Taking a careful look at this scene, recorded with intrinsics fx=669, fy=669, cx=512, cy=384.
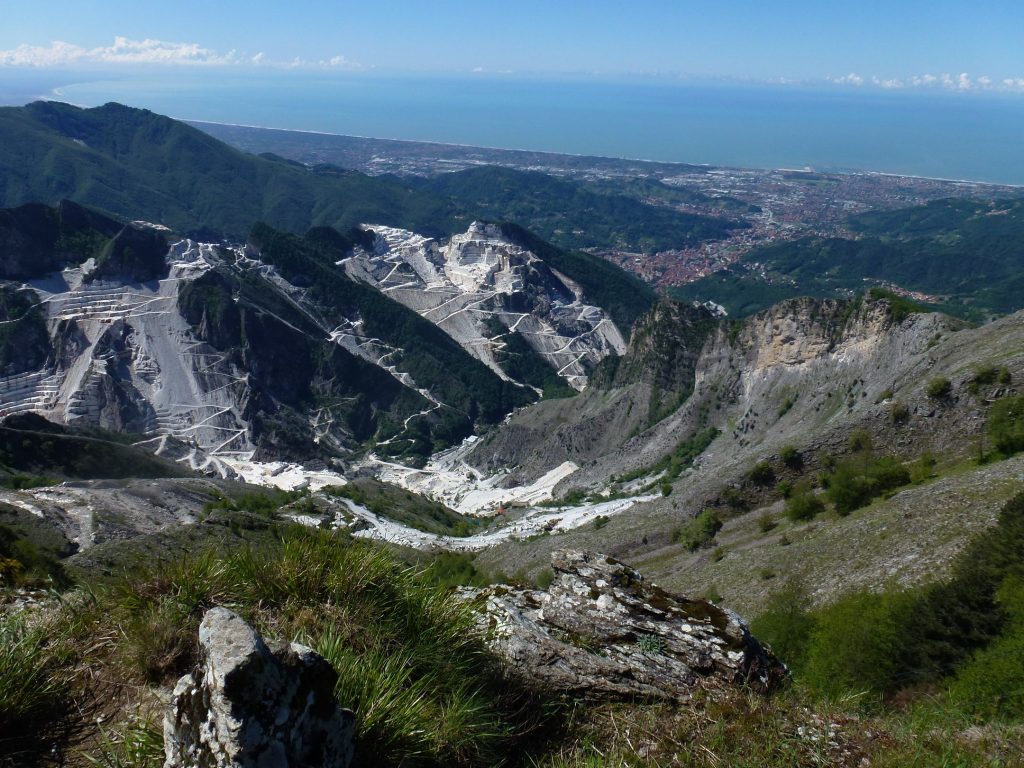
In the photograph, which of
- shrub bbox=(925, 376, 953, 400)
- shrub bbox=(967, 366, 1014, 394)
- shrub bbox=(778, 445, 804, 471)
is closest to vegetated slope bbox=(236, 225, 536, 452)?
shrub bbox=(778, 445, 804, 471)

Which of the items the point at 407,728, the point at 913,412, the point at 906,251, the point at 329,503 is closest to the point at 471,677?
the point at 407,728

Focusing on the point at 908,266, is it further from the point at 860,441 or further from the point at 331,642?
the point at 331,642

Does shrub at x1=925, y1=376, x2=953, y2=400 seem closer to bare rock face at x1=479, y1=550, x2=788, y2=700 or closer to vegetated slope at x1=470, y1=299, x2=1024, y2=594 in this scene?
vegetated slope at x1=470, y1=299, x2=1024, y2=594

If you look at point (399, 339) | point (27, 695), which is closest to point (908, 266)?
point (399, 339)

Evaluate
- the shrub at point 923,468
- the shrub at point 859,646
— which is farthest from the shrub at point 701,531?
the shrub at point 859,646

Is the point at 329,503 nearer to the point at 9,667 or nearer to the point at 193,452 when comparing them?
the point at 193,452
